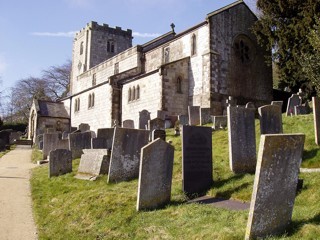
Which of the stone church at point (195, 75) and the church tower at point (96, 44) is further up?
the church tower at point (96, 44)

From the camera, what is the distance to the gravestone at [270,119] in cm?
937

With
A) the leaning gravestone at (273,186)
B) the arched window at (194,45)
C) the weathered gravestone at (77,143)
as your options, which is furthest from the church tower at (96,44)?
the leaning gravestone at (273,186)

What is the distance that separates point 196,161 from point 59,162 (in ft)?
20.6

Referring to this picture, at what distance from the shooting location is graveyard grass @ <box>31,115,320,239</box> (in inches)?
204

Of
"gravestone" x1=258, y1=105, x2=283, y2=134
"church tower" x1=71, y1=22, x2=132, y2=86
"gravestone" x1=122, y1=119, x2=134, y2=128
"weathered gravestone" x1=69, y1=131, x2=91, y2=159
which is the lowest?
"weathered gravestone" x1=69, y1=131, x2=91, y2=159

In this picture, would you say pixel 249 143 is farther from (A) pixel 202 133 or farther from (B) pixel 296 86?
(B) pixel 296 86

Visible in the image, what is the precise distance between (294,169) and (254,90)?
2257 centimetres

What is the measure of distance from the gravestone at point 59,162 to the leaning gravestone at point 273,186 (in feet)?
29.0

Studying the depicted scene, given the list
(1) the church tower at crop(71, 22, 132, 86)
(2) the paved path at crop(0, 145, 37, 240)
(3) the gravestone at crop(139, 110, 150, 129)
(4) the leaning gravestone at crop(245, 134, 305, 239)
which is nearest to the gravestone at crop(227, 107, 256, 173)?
(4) the leaning gravestone at crop(245, 134, 305, 239)

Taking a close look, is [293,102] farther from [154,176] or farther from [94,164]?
[154,176]

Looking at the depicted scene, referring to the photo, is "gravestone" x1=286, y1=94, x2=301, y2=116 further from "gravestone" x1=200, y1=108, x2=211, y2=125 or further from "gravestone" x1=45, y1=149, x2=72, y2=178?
"gravestone" x1=45, y1=149, x2=72, y2=178

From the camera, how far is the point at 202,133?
809 centimetres

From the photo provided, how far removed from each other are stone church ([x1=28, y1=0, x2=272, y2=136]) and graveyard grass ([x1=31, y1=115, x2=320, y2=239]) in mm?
11823

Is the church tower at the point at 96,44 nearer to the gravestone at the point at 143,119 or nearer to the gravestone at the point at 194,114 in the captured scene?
the gravestone at the point at 143,119
